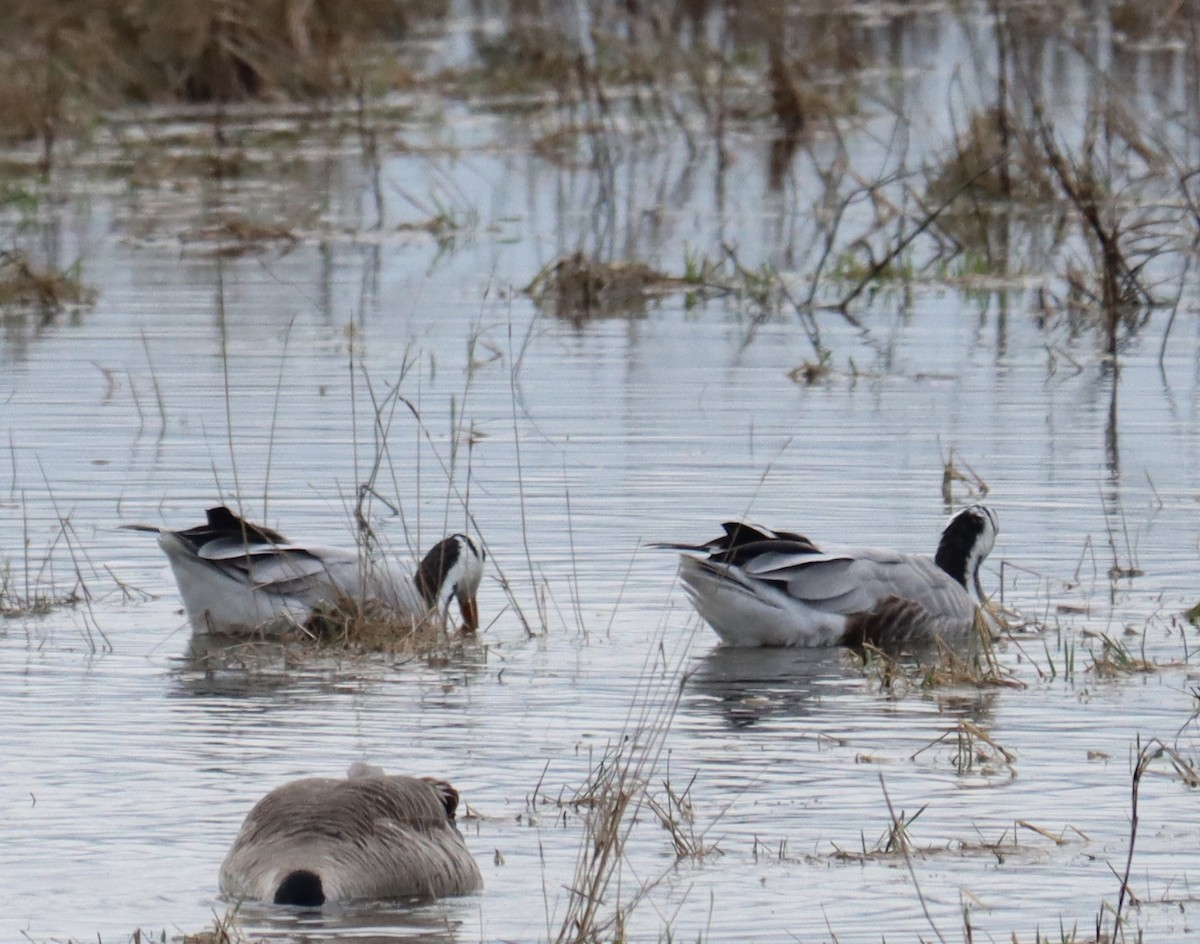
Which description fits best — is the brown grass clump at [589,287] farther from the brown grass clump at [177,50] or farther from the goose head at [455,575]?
the brown grass clump at [177,50]

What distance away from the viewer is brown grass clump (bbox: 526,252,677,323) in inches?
677

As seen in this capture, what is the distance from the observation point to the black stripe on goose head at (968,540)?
1000 centimetres

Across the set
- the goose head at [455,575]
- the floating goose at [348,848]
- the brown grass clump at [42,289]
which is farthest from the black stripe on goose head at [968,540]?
the brown grass clump at [42,289]

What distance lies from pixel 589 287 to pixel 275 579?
8280 millimetres

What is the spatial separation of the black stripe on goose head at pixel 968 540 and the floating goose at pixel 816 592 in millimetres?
11

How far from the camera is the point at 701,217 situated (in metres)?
21.6

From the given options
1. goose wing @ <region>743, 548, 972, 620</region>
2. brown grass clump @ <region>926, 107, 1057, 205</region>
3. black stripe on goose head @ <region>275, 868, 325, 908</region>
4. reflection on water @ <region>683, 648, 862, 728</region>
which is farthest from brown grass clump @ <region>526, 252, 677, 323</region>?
black stripe on goose head @ <region>275, 868, 325, 908</region>

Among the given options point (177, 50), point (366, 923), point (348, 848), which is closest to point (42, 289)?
point (348, 848)

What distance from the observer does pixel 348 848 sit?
612 centimetres

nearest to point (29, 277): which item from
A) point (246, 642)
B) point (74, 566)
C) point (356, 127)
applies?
point (74, 566)

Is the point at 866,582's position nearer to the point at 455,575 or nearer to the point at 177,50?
the point at 455,575

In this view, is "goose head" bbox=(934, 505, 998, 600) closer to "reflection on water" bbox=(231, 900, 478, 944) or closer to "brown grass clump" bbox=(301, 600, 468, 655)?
"brown grass clump" bbox=(301, 600, 468, 655)

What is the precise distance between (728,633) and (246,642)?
1.71 m

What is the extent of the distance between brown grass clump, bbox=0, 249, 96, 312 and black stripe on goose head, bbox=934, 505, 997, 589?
28.0 ft
